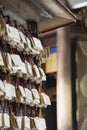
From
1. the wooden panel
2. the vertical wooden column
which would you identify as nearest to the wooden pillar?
the vertical wooden column

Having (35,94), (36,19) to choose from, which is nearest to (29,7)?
(36,19)

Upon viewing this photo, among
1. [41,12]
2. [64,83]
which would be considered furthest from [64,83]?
[41,12]

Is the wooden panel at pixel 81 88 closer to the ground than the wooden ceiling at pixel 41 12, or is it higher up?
closer to the ground

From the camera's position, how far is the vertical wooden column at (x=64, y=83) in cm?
322

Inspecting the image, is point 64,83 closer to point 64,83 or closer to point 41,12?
point 64,83

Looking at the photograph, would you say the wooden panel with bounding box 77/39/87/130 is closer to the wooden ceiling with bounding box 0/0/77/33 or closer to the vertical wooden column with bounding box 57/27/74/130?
the vertical wooden column with bounding box 57/27/74/130

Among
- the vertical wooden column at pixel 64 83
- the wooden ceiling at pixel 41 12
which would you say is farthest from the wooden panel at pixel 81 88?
the wooden ceiling at pixel 41 12

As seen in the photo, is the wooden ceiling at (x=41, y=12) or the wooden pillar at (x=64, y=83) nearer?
the wooden ceiling at (x=41, y=12)

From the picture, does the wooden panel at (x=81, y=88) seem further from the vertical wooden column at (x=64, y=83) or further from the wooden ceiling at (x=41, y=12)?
the wooden ceiling at (x=41, y=12)

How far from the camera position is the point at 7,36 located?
148 centimetres

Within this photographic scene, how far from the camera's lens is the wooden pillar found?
322 cm

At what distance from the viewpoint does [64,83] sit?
10.8ft

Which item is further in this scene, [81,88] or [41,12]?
[81,88]

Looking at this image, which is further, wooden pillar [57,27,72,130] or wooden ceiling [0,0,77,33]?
wooden pillar [57,27,72,130]
